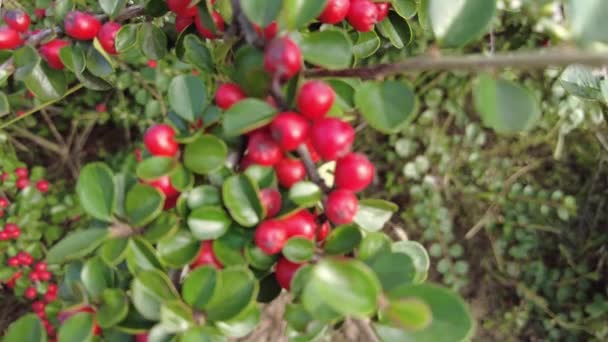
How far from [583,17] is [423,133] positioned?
5.86 ft

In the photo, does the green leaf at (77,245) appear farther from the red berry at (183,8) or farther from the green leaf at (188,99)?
the red berry at (183,8)

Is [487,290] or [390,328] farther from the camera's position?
[487,290]

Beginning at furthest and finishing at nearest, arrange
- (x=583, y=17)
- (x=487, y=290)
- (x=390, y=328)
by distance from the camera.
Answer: (x=487, y=290) < (x=390, y=328) < (x=583, y=17)

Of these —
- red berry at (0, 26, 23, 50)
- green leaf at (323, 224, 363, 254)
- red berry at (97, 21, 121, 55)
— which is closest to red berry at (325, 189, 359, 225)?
green leaf at (323, 224, 363, 254)

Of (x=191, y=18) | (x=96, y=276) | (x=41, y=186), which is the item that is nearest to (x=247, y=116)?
(x=96, y=276)

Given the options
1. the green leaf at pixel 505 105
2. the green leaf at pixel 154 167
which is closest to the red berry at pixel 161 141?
the green leaf at pixel 154 167

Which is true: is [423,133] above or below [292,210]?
below

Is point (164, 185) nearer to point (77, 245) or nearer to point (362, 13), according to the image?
point (77, 245)

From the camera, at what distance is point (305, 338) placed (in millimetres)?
593

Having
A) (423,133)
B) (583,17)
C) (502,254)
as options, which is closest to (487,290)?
(502,254)

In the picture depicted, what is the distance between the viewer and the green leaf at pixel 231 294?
21.9 inches

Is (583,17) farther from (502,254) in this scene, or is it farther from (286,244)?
(502,254)

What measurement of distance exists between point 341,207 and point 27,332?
34cm

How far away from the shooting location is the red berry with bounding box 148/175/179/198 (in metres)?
0.61
